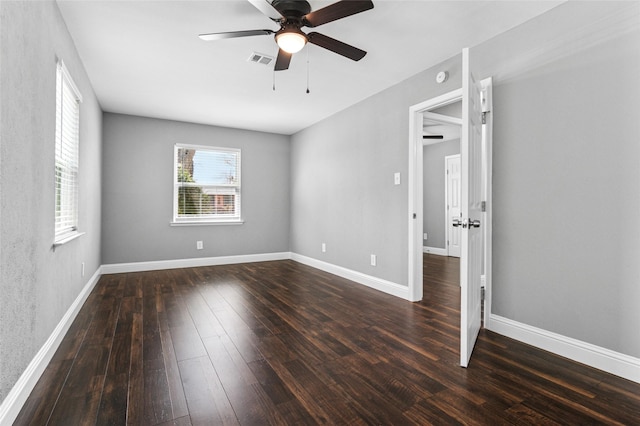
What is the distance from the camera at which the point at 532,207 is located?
8.05 feet

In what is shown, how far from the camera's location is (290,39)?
2.29 metres

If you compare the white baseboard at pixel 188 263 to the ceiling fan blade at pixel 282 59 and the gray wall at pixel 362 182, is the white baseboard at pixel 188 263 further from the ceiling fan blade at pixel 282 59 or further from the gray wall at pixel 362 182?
the ceiling fan blade at pixel 282 59

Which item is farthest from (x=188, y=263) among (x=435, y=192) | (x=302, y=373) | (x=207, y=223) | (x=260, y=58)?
(x=435, y=192)

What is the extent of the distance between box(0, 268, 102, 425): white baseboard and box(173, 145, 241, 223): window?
2.77 meters

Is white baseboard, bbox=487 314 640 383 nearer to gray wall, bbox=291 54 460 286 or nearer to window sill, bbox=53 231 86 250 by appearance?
gray wall, bbox=291 54 460 286

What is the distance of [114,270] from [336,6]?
15.8 ft

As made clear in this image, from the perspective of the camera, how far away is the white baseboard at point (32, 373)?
4.88ft

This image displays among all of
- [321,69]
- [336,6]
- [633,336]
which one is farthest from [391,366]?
[321,69]

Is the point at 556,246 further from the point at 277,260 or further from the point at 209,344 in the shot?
the point at 277,260

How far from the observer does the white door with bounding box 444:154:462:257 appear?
22.6 ft

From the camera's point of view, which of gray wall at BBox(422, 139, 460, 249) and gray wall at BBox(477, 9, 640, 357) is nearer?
gray wall at BBox(477, 9, 640, 357)

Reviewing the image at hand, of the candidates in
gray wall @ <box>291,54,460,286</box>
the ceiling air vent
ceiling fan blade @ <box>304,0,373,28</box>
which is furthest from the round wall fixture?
the ceiling air vent

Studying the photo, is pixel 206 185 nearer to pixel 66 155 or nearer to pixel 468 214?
pixel 66 155

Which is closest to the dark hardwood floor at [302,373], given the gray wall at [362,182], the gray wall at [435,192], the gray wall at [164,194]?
the gray wall at [362,182]
